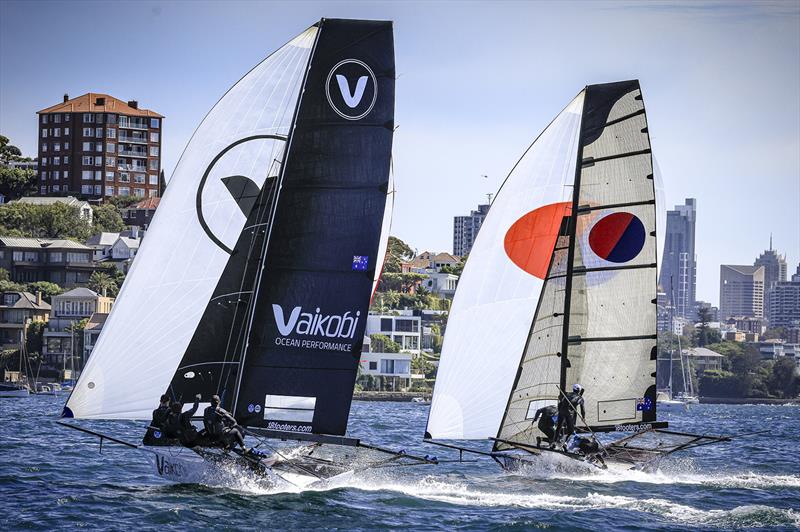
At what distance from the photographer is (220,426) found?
1902 cm

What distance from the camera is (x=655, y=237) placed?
24094mm

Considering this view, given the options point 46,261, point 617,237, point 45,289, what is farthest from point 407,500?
point 46,261

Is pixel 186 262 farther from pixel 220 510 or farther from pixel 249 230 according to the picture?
pixel 220 510

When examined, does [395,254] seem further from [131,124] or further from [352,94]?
[352,94]

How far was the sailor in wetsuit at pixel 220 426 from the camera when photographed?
62.3 ft

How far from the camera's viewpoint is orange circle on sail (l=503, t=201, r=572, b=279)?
2338 centimetres

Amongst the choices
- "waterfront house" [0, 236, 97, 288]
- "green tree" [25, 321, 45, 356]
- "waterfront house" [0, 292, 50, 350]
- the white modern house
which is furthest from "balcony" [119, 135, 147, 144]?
the white modern house

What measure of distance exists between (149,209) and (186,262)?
11828 centimetres

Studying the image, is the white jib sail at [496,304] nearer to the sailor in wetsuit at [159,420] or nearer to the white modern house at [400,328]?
the sailor in wetsuit at [159,420]

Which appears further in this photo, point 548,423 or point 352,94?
point 548,423

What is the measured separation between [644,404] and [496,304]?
410 cm

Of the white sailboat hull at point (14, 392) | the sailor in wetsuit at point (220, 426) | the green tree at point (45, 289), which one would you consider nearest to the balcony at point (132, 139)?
the green tree at point (45, 289)

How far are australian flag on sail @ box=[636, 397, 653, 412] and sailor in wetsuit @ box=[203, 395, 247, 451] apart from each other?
363 inches

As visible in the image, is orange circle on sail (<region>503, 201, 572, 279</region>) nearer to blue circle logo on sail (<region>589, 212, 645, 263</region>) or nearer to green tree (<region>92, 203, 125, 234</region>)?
blue circle logo on sail (<region>589, 212, 645, 263</region>)
